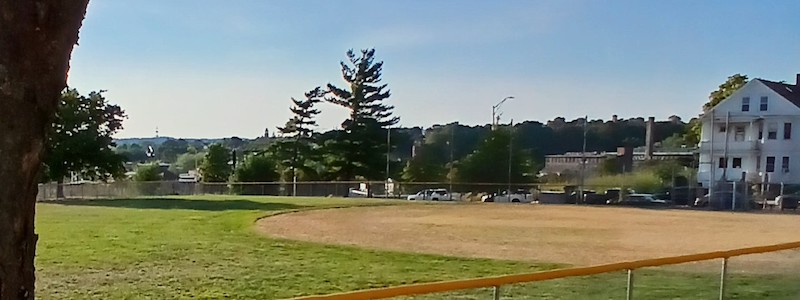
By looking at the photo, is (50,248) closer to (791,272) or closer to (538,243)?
(538,243)

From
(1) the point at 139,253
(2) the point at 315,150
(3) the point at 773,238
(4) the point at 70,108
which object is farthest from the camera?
(2) the point at 315,150

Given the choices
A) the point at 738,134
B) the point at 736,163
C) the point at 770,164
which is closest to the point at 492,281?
the point at 770,164

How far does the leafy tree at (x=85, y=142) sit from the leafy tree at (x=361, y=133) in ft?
53.2

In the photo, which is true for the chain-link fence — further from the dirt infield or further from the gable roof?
the gable roof

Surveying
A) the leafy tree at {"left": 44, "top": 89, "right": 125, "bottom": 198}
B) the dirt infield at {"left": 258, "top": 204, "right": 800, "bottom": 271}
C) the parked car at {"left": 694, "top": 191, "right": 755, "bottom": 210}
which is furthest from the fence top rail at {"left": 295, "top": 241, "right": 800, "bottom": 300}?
the leafy tree at {"left": 44, "top": 89, "right": 125, "bottom": 198}

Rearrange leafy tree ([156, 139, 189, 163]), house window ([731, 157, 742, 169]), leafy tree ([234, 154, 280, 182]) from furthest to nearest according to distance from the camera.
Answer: leafy tree ([156, 139, 189, 163]), leafy tree ([234, 154, 280, 182]), house window ([731, 157, 742, 169])

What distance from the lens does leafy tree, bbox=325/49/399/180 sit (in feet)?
211

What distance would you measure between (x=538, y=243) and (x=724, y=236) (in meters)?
6.33

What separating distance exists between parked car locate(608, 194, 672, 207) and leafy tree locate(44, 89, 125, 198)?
3298cm

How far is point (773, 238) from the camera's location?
22016mm

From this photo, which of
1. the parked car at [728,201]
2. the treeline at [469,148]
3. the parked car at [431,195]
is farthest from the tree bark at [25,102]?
the treeline at [469,148]

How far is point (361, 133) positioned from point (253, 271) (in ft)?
167

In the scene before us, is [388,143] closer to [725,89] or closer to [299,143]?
[299,143]

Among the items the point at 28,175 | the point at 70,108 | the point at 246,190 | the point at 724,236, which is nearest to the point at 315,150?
the point at 246,190
